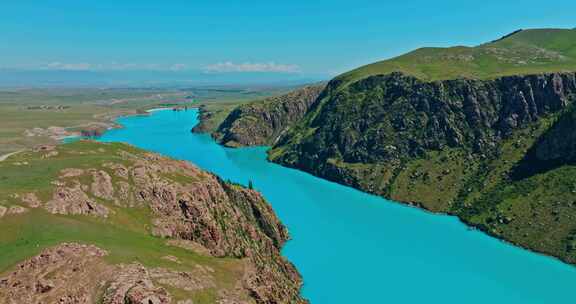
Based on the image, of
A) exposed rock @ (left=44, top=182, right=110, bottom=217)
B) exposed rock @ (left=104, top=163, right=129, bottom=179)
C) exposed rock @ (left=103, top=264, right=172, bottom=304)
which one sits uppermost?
exposed rock @ (left=104, top=163, right=129, bottom=179)

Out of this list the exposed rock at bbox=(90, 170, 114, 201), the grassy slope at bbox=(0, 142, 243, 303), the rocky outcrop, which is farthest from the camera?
the exposed rock at bbox=(90, 170, 114, 201)

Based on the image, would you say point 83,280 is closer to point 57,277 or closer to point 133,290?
point 57,277

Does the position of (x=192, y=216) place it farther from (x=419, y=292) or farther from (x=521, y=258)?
(x=521, y=258)

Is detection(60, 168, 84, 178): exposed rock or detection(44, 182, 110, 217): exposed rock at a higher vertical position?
detection(60, 168, 84, 178): exposed rock

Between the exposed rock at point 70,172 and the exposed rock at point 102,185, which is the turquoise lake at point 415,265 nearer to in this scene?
the exposed rock at point 102,185

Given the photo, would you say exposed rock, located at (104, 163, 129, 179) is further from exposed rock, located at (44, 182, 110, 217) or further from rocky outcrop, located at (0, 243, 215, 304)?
rocky outcrop, located at (0, 243, 215, 304)

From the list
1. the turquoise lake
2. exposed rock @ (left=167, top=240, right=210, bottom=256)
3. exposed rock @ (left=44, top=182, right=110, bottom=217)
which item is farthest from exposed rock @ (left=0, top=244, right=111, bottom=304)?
the turquoise lake

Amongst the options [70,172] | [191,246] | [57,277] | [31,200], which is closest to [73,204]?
[31,200]
